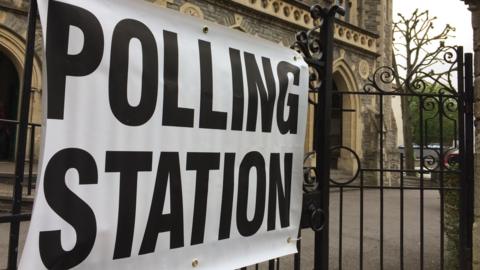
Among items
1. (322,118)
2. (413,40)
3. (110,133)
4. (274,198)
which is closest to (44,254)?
(110,133)

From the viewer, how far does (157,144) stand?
4.94 feet

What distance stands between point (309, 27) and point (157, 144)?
13.2 m

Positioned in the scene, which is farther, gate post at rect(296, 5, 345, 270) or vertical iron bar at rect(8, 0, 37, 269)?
gate post at rect(296, 5, 345, 270)

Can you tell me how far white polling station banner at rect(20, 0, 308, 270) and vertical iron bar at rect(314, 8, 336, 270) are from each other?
0.78 ft

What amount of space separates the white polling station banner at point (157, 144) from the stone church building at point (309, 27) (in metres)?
6.29

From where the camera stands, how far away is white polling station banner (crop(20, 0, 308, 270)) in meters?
1.29

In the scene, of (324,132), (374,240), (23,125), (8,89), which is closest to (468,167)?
(324,132)

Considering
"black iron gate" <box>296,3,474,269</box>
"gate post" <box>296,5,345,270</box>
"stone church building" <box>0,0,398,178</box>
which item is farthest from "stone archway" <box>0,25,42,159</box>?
"gate post" <box>296,5,345,270</box>

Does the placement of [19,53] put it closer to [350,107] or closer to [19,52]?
[19,52]

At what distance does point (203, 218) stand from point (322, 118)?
89cm

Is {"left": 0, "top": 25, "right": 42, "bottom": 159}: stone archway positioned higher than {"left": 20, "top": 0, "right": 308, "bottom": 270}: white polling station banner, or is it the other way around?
{"left": 0, "top": 25, "right": 42, "bottom": 159}: stone archway

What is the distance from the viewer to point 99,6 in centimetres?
139

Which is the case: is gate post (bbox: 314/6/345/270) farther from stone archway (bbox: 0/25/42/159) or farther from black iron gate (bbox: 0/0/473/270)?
stone archway (bbox: 0/25/42/159)

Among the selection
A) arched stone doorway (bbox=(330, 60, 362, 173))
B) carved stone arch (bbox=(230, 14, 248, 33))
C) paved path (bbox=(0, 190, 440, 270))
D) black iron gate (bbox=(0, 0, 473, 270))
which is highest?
carved stone arch (bbox=(230, 14, 248, 33))
